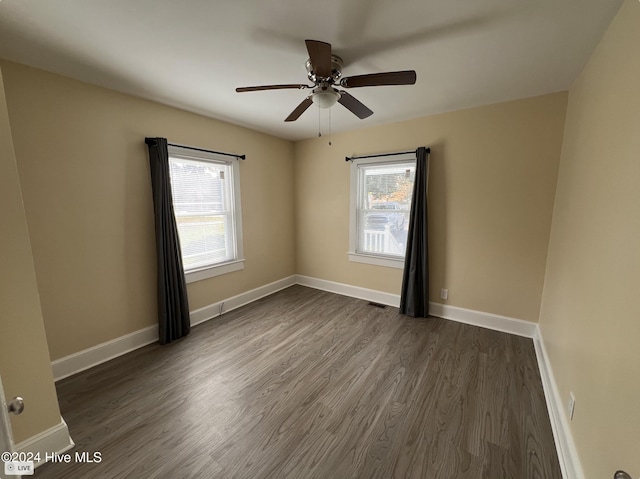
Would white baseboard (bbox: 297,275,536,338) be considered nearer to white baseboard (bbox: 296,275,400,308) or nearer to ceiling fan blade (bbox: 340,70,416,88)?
white baseboard (bbox: 296,275,400,308)

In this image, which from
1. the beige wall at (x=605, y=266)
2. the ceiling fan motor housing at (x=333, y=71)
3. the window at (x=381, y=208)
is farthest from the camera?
the window at (x=381, y=208)

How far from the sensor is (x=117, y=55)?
177 cm

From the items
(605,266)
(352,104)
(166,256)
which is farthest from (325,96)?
(166,256)

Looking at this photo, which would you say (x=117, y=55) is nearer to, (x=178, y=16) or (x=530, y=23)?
(x=178, y=16)

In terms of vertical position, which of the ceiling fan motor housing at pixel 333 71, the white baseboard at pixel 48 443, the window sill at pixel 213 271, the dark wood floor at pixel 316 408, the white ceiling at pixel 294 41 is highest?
the white ceiling at pixel 294 41

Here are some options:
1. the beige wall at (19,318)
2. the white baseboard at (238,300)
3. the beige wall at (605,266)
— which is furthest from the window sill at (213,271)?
the beige wall at (605,266)

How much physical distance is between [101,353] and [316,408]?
2006 mm

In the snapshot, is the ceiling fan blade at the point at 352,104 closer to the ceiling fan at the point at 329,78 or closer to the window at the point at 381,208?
the ceiling fan at the point at 329,78

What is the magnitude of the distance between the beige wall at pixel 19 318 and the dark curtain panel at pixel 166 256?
1.14 metres

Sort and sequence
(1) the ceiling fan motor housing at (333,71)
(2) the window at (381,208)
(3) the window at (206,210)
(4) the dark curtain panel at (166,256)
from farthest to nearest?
(2) the window at (381,208)
(3) the window at (206,210)
(4) the dark curtain panel at (166,256)
(1) the ceiling fan motor housing at (333,71)

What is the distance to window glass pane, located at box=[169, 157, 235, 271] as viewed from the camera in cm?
287

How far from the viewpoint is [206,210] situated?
3.14 meters

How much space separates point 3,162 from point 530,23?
112 inches

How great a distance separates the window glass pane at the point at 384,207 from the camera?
11.0 ft
